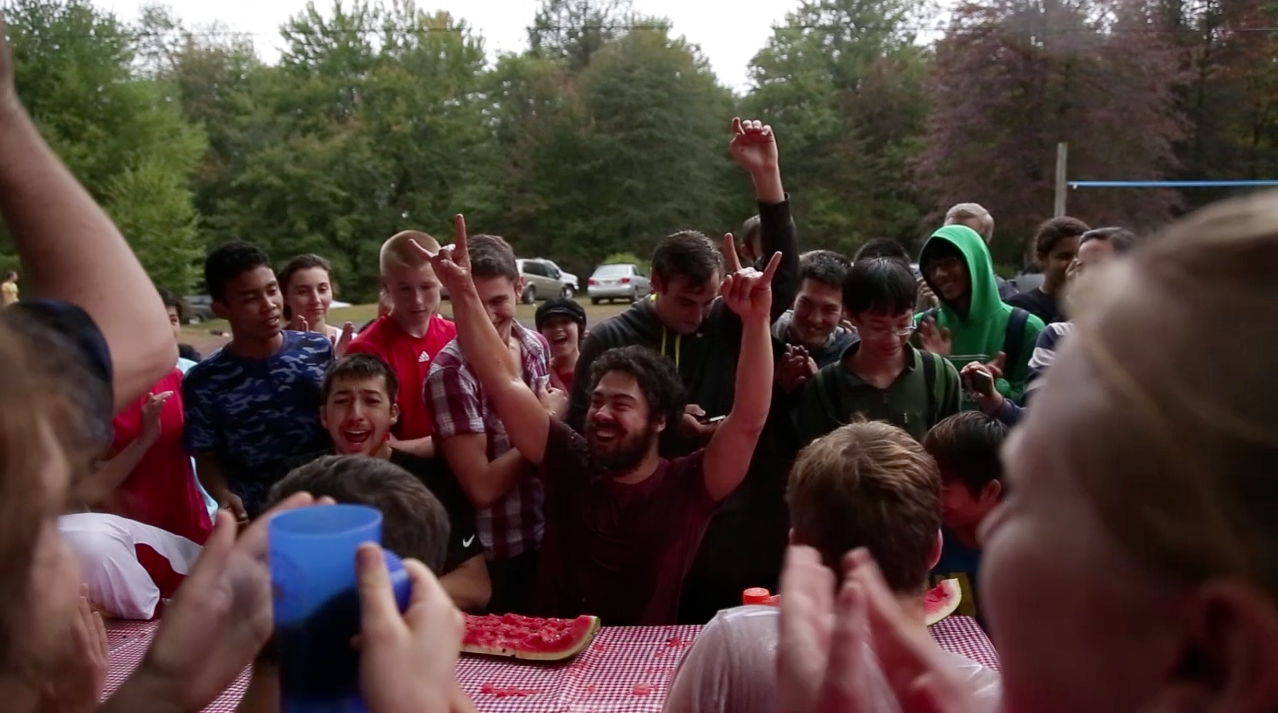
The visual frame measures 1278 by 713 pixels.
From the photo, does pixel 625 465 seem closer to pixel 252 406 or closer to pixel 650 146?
pixel 252 406

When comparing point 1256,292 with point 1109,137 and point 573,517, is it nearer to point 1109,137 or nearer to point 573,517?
point 573,517

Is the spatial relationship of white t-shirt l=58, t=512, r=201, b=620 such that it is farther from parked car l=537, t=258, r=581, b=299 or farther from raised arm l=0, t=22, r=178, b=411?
parked car l=537, t=258, r=581, b=299

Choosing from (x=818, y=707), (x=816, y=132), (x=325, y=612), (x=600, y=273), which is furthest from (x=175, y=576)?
(x=816, y=132)

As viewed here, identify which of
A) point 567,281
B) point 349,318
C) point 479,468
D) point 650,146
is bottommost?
point 567,281

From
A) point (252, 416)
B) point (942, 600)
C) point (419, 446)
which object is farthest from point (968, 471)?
point (252, 416)

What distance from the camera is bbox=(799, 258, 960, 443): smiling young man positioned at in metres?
3.07

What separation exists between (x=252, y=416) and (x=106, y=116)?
2147cm

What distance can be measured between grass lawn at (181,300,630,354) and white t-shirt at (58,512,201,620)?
463 inches

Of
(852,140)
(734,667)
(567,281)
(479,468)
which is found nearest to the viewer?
(734,667)

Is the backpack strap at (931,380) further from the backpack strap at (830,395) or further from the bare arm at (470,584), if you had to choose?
the bare arm at (470,584)

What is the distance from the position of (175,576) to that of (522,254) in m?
28.8

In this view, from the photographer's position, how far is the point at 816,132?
27406 mm

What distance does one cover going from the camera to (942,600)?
257cm

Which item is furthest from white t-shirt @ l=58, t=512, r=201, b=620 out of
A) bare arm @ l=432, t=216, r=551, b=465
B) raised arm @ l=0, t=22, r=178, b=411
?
raised arm @ l=0, t=22, r=178, b=411
